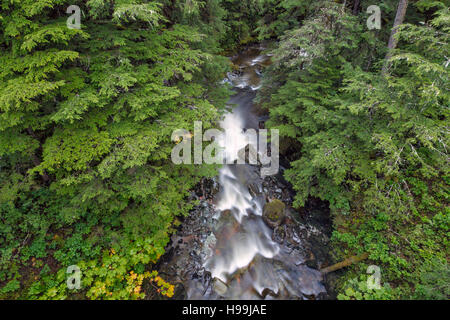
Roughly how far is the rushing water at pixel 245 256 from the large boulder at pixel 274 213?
0.26 metres

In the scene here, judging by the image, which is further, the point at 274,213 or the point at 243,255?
the point at 274,213

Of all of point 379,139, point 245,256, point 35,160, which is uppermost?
point 379,139

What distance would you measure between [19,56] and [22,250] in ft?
17.0

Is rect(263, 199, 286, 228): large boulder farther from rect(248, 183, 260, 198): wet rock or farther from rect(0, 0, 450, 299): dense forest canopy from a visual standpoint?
rect(248, 183, 260, 198): wet rock

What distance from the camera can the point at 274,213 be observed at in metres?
8.23

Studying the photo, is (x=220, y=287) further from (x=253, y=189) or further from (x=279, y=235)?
(x=253, y=189)

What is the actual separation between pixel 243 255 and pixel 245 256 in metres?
0.08

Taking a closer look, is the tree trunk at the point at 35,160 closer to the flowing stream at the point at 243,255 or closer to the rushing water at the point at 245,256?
the flowing stream at the point at 243,255

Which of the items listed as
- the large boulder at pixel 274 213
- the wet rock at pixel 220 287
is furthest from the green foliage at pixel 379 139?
the wet rock at pixel 220 287

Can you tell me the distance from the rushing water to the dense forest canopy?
1200 millimetres

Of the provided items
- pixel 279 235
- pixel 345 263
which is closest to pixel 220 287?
pixel 279 235

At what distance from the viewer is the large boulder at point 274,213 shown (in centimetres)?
815
